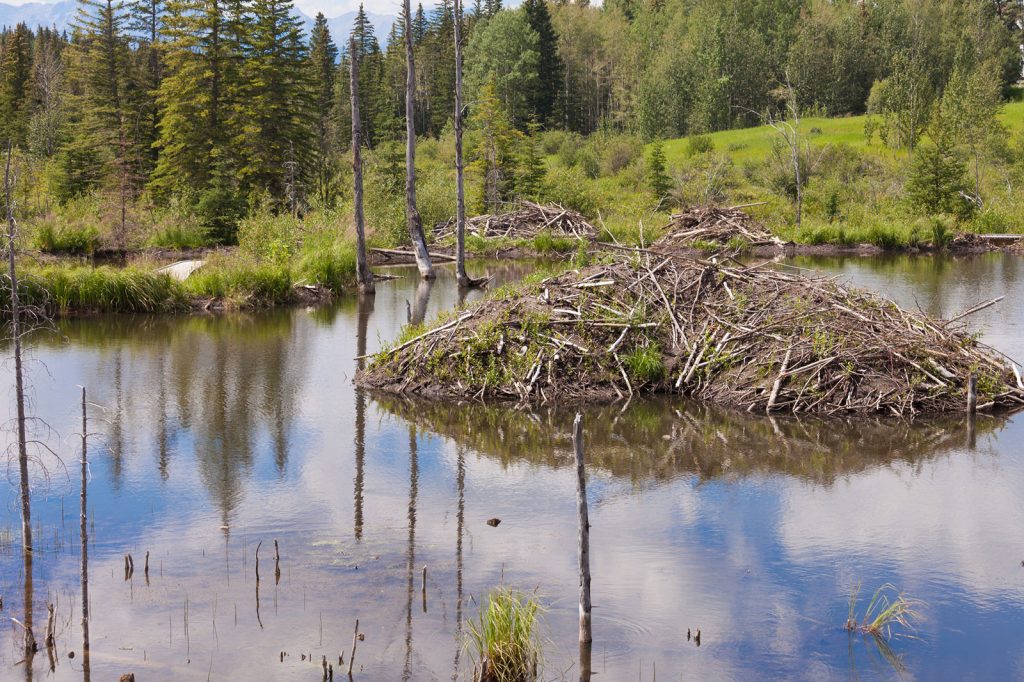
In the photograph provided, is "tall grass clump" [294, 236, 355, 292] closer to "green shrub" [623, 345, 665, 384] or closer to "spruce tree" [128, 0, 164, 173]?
"green shrub" [623, 345, 665, 384]

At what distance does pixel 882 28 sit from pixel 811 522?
95.1 metres

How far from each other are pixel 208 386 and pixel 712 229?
25659 millimetres

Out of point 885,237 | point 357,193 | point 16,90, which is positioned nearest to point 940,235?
point 885,237

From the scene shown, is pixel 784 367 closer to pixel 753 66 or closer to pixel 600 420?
pixel 600 420

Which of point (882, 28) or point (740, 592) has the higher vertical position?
point (882, 28)

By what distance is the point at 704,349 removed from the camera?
559 inches

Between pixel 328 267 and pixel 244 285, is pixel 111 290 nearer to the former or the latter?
pixel 244 285

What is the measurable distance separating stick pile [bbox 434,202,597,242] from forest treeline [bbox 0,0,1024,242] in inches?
109

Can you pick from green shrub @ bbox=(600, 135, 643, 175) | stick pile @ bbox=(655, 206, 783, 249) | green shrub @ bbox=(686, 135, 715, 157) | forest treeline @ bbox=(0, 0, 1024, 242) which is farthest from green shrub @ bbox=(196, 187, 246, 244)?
green shrub @ bbox=(686, 135, 715, 157)

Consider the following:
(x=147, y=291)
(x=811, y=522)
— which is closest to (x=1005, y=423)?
(x=811, y=522)

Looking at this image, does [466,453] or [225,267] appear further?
[225,267]

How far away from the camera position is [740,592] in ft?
25.9

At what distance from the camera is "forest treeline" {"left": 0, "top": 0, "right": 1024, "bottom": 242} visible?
44.7 meters

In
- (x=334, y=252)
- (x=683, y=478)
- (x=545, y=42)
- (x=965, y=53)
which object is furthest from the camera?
(x=545, y=42)
